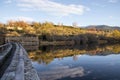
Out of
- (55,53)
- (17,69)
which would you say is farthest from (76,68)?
(55,53)

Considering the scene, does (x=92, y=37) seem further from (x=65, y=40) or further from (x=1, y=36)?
(x=1, y=36)

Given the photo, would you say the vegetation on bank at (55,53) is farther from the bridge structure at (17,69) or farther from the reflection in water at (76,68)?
the bridge structure at (17,69)

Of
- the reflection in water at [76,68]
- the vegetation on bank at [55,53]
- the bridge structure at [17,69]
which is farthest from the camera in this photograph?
the vegetation on bank at [55,53]

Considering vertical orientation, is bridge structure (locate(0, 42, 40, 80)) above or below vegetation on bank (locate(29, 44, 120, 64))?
above

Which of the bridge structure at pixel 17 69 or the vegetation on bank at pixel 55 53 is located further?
the vegetation on bank at pixel 55 53

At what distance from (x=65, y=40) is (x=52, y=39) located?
31.6ft

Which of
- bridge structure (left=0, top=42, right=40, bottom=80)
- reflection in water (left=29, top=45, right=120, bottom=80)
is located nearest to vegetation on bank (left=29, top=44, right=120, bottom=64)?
reflection in water (left=29, top=45, right=120, bottom=80)

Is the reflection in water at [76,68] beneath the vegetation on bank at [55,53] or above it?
above

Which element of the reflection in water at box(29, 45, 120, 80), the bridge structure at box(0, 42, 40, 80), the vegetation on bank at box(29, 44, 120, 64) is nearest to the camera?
the bridge structure at box(0, 42, 40, 80)

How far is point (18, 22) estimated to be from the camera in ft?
574

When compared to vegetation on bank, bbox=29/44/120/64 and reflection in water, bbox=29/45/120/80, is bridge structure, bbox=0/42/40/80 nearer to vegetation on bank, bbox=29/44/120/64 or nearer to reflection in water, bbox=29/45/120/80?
reflection in water, bbox=29/45/120/80

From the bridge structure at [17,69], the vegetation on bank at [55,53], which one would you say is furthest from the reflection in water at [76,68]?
the bridge structure at [17,69]

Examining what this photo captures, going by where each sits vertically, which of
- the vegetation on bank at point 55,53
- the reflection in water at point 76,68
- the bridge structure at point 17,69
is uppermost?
the bridge structure at point 17,69

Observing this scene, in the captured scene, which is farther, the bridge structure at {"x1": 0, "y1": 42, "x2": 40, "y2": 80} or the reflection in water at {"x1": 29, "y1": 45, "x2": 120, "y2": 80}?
the reflection in water at {"x1": 29, "y1": 45, "x2": 120, "y2": 80}
